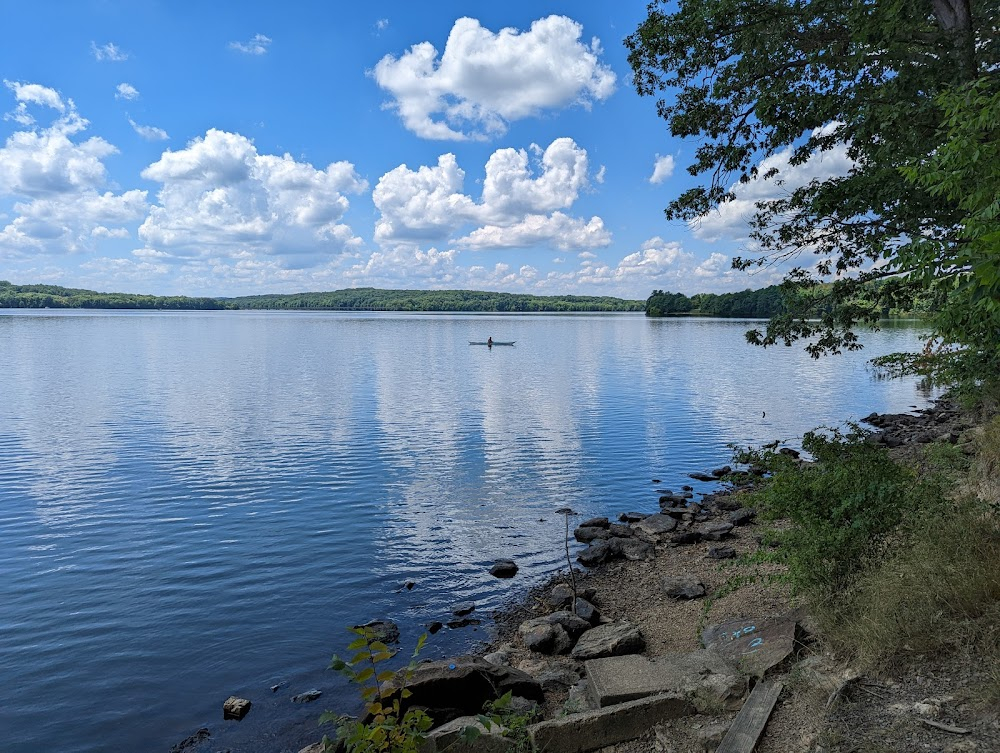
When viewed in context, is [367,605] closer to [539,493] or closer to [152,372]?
[539,493]

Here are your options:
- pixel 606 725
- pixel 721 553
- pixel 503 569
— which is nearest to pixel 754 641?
pixel 606 725

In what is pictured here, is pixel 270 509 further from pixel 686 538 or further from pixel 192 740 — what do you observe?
pixel 686 538

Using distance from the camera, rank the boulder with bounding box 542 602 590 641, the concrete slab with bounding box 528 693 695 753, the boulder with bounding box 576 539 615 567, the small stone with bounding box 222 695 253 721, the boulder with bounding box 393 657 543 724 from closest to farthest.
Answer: the concrete slab with bounding box 528 693 695 753 → the boulder with bounding box 393 657 543 724 → the small stone with bounding box 222 695 253 721 → the boulder with bounding box 542 602 590 641 → the boulder with bounding box 576 539 615 567

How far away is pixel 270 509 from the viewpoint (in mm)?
22422

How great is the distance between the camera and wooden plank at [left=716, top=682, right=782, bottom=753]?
23.8ft

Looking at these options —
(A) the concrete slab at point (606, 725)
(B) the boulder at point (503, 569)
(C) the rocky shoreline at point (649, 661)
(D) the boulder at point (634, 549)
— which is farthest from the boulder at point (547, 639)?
(D) the boulder at point (634, 549)

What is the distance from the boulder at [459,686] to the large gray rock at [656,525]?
10.6 metres

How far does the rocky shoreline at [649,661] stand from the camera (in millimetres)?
8188

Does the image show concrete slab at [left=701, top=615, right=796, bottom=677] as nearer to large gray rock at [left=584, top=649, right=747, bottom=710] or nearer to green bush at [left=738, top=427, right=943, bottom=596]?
large gray rock at [left=584, top=649, right=747, bottom=710]

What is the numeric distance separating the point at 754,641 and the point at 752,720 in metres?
2.75

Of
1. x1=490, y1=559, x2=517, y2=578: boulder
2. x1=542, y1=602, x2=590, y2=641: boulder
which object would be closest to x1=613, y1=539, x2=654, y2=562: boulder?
x1=490, y1=559, x2=517, y2=578: boulder

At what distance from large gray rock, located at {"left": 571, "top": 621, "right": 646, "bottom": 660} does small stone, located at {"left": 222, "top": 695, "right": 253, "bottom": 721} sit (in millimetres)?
6014

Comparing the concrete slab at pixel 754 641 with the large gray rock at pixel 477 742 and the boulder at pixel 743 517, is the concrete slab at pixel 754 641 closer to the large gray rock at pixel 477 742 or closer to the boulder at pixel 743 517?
the large gray rock at pixel 477 742

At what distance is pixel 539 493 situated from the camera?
984 inches
